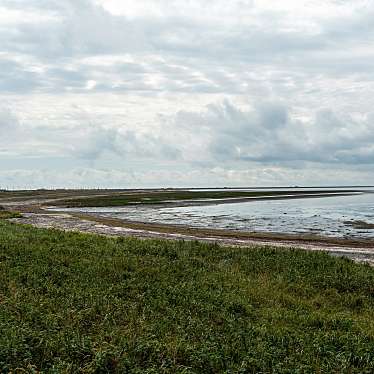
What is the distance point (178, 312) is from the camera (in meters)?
13.2

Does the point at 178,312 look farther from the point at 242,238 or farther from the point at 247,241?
the point at 242,238

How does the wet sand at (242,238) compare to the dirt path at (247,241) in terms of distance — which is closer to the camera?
the dirt path at (247,241)

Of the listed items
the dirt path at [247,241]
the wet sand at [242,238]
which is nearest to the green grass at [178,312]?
the dirt path at [247,241]

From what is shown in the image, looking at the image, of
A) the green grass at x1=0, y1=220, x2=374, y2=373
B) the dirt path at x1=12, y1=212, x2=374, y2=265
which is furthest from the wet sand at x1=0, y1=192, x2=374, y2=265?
the green grass at x1=0, y1=220, x2=374, y2=373

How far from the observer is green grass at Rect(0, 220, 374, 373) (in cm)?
964

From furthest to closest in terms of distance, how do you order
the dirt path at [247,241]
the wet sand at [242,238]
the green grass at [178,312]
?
A: 1. the wet sand at [242,238]
2. the dirt path at [247,241]
3. the green grass at [178,312]

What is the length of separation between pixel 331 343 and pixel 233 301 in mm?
3693

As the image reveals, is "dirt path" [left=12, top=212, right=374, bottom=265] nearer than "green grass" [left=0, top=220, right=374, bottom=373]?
No

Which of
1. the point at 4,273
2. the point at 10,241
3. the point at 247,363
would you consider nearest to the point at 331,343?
the point at 247,363

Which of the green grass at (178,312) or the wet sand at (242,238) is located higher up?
the green grass at (178,312)

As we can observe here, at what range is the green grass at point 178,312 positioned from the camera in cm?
964

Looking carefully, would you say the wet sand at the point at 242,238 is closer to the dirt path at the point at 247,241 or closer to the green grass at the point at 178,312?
the dirt path at the point at 247,241

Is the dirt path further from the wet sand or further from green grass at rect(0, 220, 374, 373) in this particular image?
green grass at rect(0, 220, 374, 373)

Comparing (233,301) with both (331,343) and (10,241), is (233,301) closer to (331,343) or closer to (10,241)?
(331,343)
